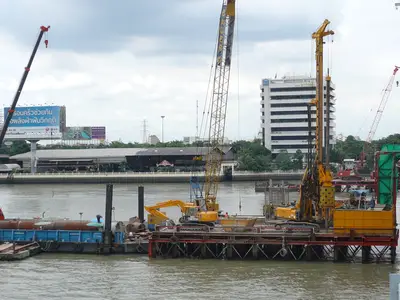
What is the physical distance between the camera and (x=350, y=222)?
3591cm

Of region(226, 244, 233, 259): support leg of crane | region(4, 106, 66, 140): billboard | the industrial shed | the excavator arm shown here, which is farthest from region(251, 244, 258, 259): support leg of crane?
region(4, 106, 66, 140): billboard

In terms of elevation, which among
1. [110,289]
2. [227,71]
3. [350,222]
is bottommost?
[110,289]

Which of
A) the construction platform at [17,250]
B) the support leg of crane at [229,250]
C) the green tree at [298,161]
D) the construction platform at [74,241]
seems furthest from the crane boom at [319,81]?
the green tree at [298,161]

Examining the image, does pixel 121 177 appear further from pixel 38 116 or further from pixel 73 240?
pixel 73 240

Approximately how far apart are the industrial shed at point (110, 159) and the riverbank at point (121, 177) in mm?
15701

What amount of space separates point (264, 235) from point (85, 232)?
1102 centimetres

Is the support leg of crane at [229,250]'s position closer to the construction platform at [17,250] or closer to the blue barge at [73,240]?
the blue barge at [73,240]

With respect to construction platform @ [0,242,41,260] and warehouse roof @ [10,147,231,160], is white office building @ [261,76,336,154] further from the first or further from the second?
construction platform @ [0,242,41,260]

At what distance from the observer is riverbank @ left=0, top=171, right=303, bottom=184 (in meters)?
→ 129

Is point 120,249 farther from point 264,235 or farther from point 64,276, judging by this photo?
point 264,235

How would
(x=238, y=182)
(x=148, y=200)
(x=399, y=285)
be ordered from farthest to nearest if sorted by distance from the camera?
(x=238, y=182) < (x=148, y=200) < (x=399, y=285)

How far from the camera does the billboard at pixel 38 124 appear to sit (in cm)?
14425

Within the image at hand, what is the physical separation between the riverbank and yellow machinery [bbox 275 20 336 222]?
82748mm

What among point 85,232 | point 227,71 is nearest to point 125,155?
point 227,71
